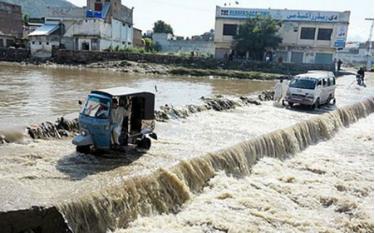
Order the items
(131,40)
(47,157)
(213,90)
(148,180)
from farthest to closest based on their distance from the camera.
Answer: (131,40)
(213,90)
(47,157)
(148,180)

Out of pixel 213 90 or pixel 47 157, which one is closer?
pixel 47 157

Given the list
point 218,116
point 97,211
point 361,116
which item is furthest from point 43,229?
point 361,116

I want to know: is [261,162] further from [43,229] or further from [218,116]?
[43,229]

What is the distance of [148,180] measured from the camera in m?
9.33

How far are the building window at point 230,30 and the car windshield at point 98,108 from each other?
47111 mm

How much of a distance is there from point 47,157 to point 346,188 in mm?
8318

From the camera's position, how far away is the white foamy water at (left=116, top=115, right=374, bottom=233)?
8.91m

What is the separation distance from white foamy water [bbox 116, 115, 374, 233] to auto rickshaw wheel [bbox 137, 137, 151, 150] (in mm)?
2112

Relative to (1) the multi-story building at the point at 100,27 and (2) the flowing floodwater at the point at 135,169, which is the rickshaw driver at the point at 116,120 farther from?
(1) the multi-story building at the point at 100,27

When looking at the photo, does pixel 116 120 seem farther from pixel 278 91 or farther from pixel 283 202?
pixel 278 91

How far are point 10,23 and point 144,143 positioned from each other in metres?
58.5

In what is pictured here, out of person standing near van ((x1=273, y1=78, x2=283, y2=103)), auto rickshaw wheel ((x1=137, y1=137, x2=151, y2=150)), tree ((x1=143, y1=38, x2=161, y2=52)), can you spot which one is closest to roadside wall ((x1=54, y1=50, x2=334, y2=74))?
tree ((x1=143, y1=38, x2=161, y2=52))

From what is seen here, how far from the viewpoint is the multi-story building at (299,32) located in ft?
171

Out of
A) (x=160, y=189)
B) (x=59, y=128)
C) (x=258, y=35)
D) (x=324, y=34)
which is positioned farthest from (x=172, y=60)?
(x=160, y=189)
